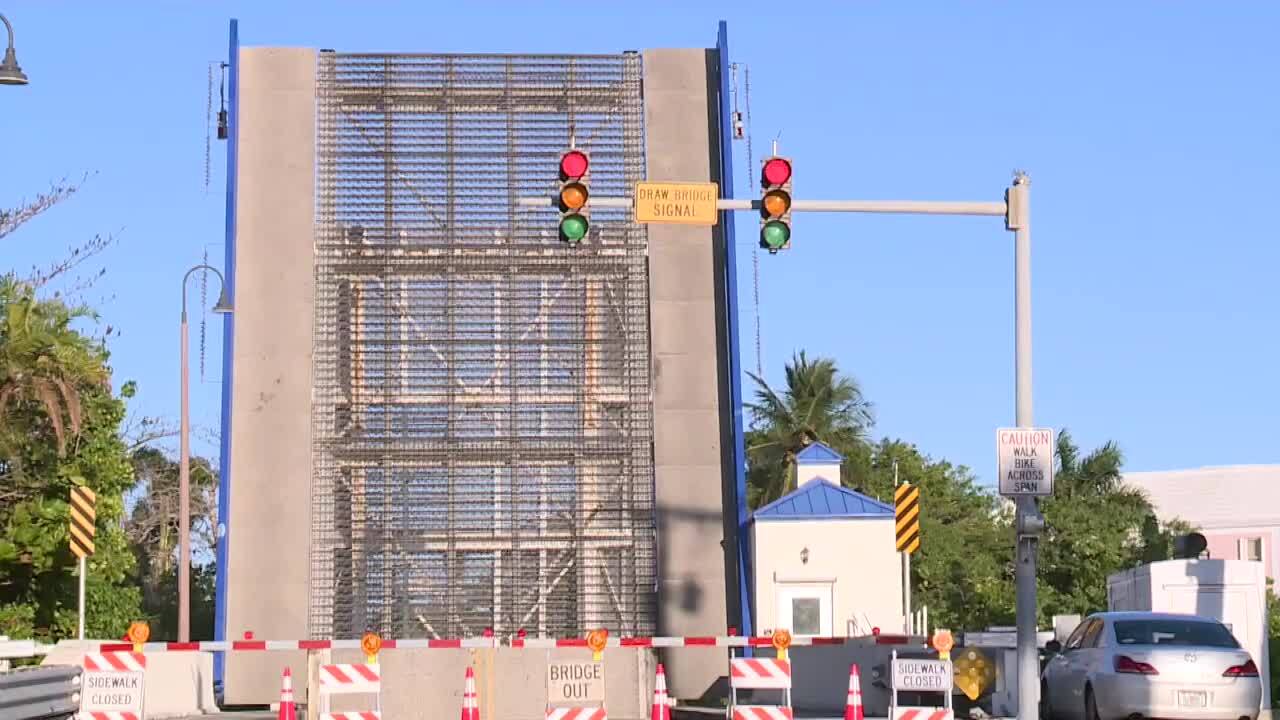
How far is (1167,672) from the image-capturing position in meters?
18.9

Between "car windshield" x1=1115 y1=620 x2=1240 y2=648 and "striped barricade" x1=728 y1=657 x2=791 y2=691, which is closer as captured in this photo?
"striped barricade" x1=728 y1=657 x2=791 y2=691

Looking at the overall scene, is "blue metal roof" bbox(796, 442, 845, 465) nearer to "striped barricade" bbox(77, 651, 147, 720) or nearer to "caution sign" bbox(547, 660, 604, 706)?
"caution sign" bbox(547, 660, 604, 706)

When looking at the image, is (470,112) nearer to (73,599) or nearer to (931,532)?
(73,599)

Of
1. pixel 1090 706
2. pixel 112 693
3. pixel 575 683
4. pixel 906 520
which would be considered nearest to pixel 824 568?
pixel 906 520

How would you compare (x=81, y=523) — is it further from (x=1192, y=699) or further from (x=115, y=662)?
(x=1192, y=699)

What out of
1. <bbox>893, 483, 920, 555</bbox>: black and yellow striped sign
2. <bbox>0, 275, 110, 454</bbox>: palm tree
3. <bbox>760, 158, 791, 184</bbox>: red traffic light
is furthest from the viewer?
<bbox>0, 275, 110, 454</bbox>: palm tree

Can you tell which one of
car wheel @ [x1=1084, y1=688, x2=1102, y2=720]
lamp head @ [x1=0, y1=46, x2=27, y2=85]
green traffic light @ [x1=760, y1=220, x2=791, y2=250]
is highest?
lamp head @ [x1=0, y1=46, x2=27, y2=85]

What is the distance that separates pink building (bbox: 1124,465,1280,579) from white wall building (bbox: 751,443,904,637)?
60.1 metres

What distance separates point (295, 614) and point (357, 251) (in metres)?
4.39

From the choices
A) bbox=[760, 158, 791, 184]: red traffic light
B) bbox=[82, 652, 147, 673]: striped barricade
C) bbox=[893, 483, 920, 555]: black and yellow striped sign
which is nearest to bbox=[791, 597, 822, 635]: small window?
bbox=[893, 483, 920, 555]: black and yellow striped sign

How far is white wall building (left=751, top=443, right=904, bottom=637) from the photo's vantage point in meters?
33.5

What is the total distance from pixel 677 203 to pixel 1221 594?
30.4 feet

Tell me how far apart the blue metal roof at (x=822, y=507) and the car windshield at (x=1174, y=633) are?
1405 centimetres

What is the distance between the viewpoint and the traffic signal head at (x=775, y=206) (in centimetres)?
1811
